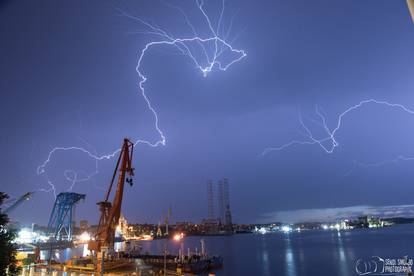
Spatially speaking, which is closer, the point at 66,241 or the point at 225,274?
the point at 225,274

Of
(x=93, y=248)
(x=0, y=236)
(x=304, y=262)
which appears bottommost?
(x=304, y=262)

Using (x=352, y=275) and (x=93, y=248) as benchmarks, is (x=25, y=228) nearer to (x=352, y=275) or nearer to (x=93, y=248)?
(x=93, y=248)

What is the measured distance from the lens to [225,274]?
65.6 meters

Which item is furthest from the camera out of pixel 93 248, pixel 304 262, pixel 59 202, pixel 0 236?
pixel 59 202

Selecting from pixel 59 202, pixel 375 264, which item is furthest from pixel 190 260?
pixel 59 202

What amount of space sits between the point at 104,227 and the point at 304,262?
48.1m

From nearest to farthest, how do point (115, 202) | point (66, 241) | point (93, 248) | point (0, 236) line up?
point (0, 236) → point (93, 248) → point (115, 202) → point (66, 241)

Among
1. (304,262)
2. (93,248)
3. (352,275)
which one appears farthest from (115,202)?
(304,262)

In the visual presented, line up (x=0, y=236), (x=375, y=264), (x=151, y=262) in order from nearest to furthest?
(x=0, y=236)
(x=151, y=262)
(x=375, y=264)

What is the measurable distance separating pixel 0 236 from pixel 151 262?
173ft

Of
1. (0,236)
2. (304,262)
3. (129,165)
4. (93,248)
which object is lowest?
(304,262)

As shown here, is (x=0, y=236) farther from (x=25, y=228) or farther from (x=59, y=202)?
(x=25, y=228)

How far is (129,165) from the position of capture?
183ft

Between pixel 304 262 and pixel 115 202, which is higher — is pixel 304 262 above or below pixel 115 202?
below
